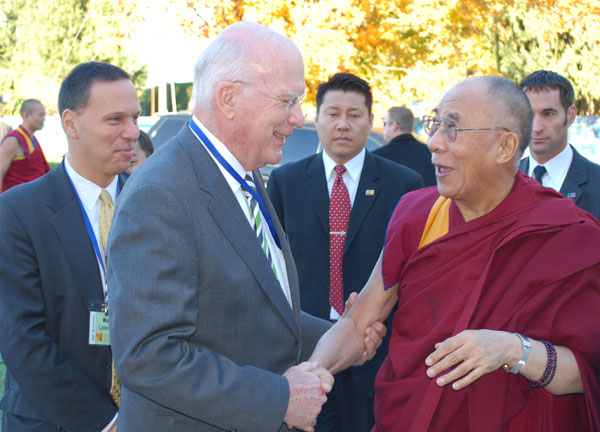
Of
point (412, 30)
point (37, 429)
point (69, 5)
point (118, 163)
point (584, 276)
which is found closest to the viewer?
point (584, 276)

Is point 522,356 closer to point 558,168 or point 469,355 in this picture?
point 469,355

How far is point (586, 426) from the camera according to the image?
7.39 ft

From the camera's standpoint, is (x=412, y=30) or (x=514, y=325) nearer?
(x=514, y=325)

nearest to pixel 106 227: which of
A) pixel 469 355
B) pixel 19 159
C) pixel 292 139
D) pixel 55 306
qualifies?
pixel 55 306

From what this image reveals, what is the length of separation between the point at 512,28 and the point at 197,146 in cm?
1750

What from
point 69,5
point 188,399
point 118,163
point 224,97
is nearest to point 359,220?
point 118,163

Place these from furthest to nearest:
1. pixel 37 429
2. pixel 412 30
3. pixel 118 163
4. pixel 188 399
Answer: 1. pixel 412 30
2. pixel 118 163
3. pixel 37 429
4. pixel 188 399

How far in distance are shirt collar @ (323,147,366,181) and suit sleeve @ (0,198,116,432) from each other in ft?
7.18

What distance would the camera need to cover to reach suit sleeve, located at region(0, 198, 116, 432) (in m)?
2.21

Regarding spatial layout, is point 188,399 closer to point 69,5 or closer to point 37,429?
→ point 37,429

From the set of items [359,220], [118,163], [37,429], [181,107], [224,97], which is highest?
[224,97]

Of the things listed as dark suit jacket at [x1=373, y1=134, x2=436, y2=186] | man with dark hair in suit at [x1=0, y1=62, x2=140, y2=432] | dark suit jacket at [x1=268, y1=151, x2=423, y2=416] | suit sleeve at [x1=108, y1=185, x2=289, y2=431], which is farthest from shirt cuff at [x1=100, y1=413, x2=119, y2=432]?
dark suit jacket at [x1=373, y1=134, x2=436, y2=186]

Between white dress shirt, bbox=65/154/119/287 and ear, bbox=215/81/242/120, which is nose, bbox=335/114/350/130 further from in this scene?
ear, bbox=215/81/242/120

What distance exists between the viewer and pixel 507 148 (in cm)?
237
